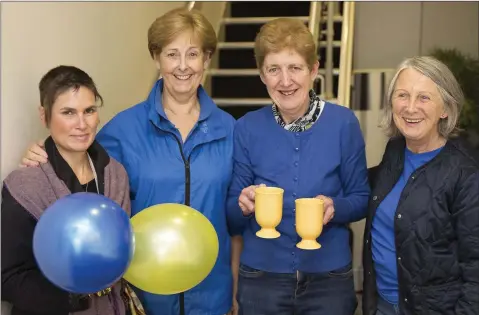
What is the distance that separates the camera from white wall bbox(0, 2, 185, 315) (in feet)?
5.97

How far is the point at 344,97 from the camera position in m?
3.82

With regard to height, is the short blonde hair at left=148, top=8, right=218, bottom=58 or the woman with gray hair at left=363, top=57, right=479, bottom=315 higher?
the short blonde hair at left=148, top=8, right=218, bottom=58

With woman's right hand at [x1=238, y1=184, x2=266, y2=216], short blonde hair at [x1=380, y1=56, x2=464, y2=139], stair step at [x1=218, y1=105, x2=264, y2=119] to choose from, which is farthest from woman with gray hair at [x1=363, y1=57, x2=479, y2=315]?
stair step at [x1=218, y1=105, x2=264, y2=119]

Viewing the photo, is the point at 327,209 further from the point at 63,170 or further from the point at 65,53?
the point at 65,53

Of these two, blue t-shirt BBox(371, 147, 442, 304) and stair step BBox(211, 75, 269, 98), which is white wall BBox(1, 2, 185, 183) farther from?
stair step BBox(211, 75, 269, 98)

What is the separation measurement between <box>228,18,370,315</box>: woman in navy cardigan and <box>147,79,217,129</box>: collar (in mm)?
207

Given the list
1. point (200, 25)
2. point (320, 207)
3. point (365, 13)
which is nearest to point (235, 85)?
point (365, 13)

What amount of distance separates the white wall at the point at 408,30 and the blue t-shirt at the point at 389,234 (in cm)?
381

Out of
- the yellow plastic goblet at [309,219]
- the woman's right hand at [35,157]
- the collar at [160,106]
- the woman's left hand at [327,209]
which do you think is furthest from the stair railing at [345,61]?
the woman's right hand at [35,157]

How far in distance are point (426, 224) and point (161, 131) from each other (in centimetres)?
93

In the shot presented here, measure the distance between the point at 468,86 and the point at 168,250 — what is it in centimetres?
329

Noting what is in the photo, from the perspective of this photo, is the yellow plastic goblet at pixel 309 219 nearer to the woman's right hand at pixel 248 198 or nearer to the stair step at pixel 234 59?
the woman's right hand at pixel 248 198

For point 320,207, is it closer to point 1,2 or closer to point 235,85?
point 1,2

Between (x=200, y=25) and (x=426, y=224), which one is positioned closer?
(x=426, y=224)
